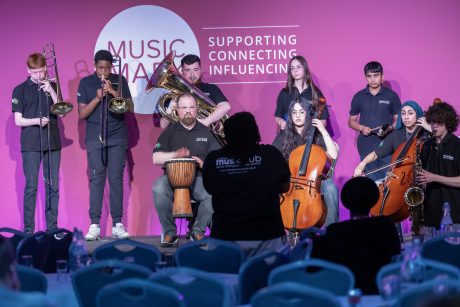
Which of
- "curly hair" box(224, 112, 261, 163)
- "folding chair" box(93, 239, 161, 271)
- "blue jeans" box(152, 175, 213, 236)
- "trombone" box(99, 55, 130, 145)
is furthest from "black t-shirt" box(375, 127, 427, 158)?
"folding chair" box(93, 239, 161, 271)

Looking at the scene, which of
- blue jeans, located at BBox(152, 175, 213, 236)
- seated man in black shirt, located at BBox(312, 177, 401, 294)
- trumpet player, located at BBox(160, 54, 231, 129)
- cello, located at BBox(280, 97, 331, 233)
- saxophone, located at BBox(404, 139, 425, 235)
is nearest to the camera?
seated man in black shirt, located at BBox(312, 177, 401, 294)

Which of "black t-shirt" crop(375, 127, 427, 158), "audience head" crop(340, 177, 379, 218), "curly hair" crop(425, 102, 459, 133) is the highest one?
"curly hair" crop(425, 102, 459, 133)

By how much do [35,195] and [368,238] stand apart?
16.9ft

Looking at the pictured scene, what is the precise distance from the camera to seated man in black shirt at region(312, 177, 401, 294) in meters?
4.90

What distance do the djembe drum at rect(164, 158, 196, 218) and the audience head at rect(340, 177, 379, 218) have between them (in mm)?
3336

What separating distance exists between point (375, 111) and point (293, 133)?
4.54ft

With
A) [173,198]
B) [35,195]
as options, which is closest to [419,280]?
[173,198]

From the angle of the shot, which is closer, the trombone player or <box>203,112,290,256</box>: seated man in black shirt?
<box>203,112,290,256</box>: seated man in black shirt

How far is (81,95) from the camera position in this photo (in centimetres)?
925

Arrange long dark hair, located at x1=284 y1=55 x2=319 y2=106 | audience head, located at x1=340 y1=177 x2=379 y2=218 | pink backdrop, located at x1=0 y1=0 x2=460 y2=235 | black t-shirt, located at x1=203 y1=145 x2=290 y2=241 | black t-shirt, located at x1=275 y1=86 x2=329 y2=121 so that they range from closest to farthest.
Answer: audience head, located at x1=340 y1=177 x2=379 y2=218
black t-shirt, located at x1=203 y1=145 x2=290 y2=241
long dark hair, located at x1=284 y1=55 x2=319 y2=106
black t-shirt, located at x1=275 y1=86 x2=329 y2=121
pink backdrop, located at x1=0 y1=0 x2=460 y2=235

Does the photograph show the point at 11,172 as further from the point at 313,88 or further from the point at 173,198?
the point at 313,88

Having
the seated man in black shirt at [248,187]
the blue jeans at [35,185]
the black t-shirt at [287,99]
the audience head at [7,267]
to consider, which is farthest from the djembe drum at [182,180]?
the audience head at [7,267]

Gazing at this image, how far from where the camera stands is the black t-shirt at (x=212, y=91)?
9.14 meters

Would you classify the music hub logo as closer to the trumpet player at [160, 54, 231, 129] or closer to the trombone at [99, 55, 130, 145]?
the trombone at [99, 55, 130, 145]
